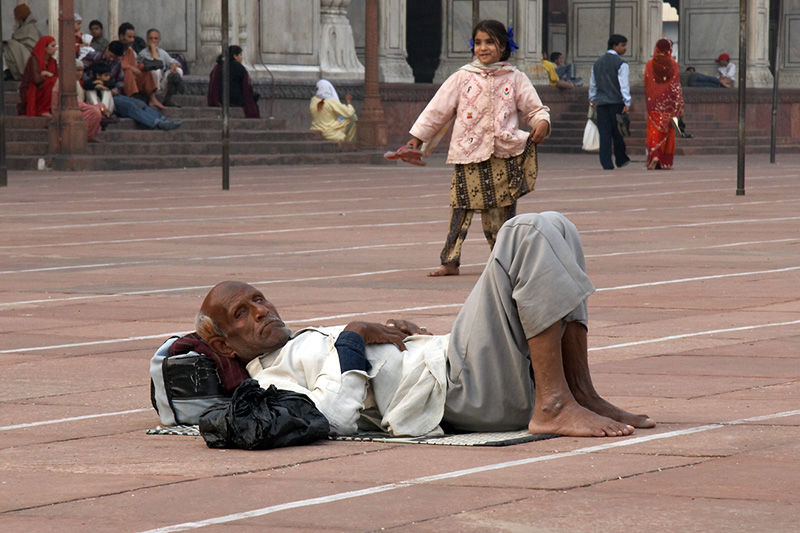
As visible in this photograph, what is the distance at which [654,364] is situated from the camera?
7.39m

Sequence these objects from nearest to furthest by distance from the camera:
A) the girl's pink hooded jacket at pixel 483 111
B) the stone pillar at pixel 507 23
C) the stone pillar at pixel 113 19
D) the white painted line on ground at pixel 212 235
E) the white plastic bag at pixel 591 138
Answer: the girl's pink hooded jacket at pixel 483 111
the white painted line on ground at pixel 212 235
the white plastic bag at pixel 591 138
the stone pillar at pixel 113 19
the stone pillar at pixel 507 23

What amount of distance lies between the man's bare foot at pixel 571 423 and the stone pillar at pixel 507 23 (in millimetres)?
33431

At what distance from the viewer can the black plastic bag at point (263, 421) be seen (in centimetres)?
544

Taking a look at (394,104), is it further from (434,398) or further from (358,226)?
(434,398)

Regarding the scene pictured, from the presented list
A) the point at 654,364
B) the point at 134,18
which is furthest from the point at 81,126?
the point at 654,364

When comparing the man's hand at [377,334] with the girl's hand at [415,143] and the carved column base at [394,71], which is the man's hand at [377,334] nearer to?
the girl's hand at [415,143]

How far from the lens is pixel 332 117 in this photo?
30.9 meters

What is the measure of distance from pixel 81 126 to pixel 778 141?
1980cm

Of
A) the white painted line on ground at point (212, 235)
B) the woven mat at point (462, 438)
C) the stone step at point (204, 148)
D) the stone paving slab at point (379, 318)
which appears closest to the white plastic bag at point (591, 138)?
the stone step at point (204, 148)

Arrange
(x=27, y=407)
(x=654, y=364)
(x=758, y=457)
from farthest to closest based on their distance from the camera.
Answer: (x=654, y=364)
(x=27, y=407)
(x=758, y=457)

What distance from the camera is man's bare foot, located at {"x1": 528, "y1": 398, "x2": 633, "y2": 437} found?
18.2ft

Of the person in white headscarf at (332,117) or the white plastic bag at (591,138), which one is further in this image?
the person in white headscarf at (332,117)

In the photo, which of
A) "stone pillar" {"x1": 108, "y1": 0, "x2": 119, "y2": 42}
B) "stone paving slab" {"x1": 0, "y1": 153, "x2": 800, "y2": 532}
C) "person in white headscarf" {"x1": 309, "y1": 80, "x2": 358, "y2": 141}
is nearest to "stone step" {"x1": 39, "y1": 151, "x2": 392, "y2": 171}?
"person in white headscarf" {"x1": 309, "y1": 80, "x2": 358, "y2": 141}

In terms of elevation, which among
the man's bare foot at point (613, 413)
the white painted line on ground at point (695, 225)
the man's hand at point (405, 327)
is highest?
the man's hand at point (405, 327)
